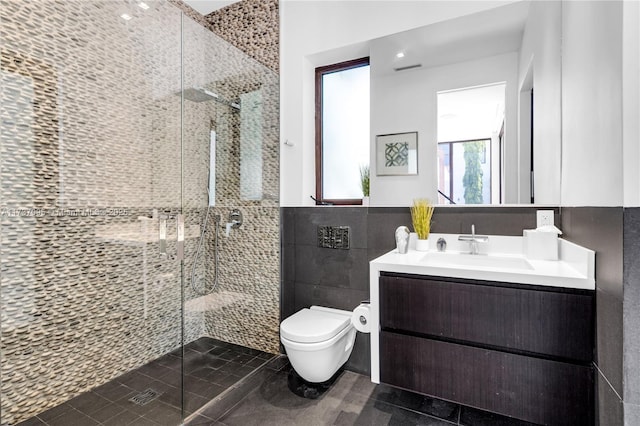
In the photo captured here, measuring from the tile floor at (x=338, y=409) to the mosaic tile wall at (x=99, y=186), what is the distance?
46 centimetres

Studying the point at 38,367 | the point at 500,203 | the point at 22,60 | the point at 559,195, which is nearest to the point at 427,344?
the point at 500,203

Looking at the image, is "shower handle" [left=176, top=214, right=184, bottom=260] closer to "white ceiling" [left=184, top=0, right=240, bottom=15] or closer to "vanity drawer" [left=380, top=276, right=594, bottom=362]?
"vanity drawer" [left=380, top=276, right=594, bottom=362]

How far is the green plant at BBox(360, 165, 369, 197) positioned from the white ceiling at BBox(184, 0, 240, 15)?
1.79m

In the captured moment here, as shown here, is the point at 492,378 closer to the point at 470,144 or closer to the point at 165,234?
the point at 470,144

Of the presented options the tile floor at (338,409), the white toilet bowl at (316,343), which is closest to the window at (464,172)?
the white toilet bowl at (316,343)

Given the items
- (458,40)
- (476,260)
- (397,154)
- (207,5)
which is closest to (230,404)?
(476,260)

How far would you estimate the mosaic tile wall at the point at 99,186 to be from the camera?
4.96 feet

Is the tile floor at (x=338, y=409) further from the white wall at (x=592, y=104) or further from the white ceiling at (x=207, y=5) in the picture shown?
the white ceiling at (x=207, y=5)

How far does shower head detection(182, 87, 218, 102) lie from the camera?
199 cm

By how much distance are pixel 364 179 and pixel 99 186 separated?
1.63 metres

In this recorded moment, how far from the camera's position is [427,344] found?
1.40 meters

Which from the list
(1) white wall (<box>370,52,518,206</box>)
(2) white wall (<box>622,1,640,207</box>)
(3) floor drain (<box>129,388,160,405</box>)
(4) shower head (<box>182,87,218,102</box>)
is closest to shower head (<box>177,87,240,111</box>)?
(4) shower head (<box>182,87,218,102</box>)

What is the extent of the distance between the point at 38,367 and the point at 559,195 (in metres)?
2.80

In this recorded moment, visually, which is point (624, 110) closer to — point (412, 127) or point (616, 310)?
point (616, 310)
